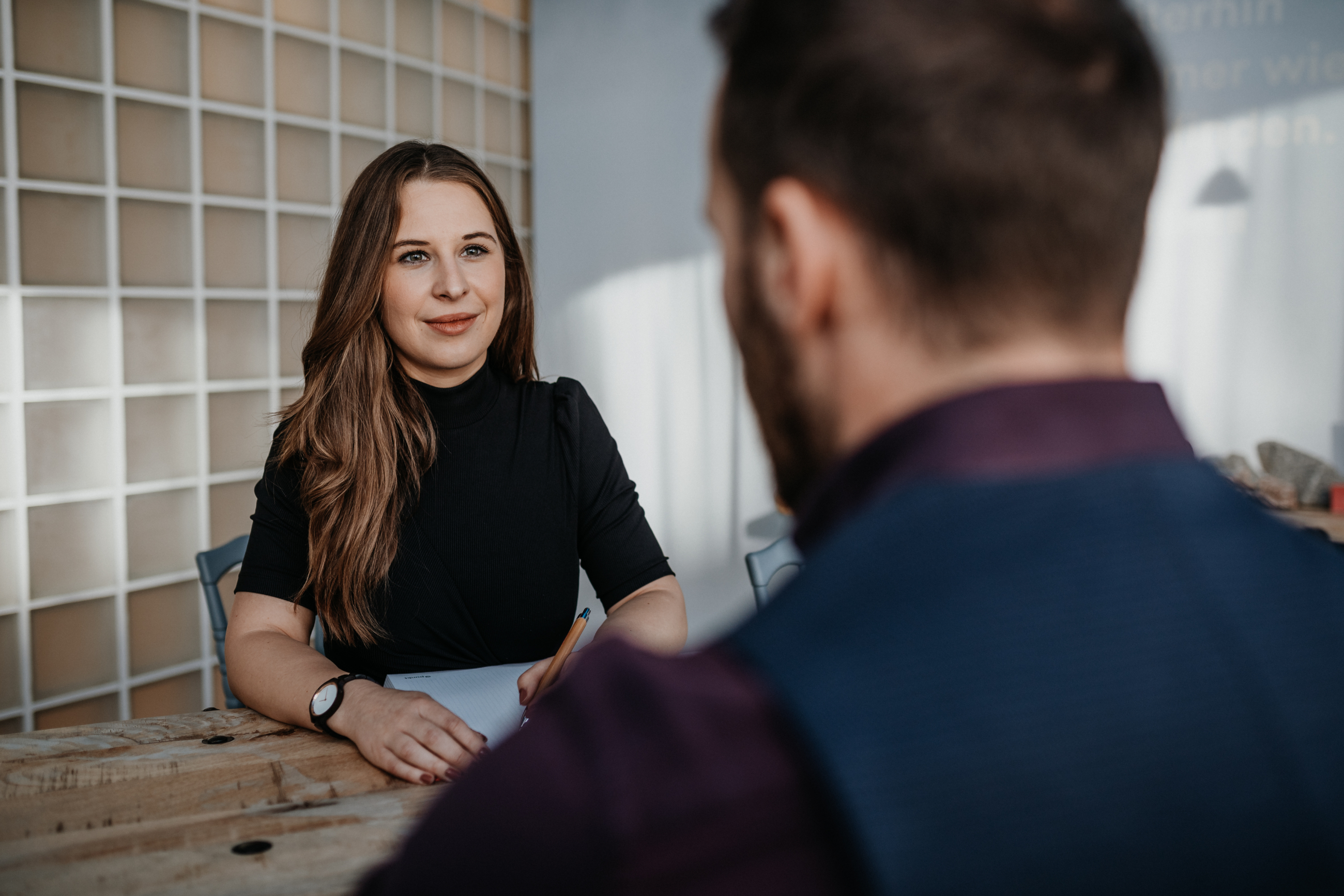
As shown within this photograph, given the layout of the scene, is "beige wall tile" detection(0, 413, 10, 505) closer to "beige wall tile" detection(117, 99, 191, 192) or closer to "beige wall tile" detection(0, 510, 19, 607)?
"beige wall tile" detection(0, 510, 19, 607)

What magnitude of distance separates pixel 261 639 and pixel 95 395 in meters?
1.91

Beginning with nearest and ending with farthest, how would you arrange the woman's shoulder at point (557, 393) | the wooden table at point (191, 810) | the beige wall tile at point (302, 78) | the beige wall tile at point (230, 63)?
the wooden table at point (191, 810) → the woman's shoulder at point (557, 393) → the beige wall tile at point (230, 63) → the beige wall tile at point (302, 78)

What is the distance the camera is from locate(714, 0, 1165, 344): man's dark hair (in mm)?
436

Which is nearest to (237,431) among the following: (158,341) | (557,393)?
(158,341)

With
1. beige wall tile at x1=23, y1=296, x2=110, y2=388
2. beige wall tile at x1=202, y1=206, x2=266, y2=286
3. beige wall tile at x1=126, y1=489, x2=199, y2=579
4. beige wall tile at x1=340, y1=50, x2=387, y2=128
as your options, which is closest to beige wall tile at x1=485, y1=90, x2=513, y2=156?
beige wall tile at x1=340, y1=50, x2=387, y2=128

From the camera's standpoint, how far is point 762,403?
52 centimetres

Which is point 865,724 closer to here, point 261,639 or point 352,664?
point 261,639

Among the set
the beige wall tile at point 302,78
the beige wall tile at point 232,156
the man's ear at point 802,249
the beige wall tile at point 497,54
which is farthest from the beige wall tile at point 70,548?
the man's ear at point 802,249

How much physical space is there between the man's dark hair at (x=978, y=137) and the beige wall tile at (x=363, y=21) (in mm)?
3579

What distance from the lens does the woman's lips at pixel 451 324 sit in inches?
61.2

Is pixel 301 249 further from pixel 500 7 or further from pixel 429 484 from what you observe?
pixel 429 484

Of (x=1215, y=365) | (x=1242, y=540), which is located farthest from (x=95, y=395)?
(x=1215, y=365)

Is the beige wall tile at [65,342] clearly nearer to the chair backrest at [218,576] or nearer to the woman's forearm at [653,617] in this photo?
the chair backrest at [218,576]

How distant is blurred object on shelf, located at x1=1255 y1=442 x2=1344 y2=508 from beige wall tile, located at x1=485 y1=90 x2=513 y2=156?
3.34 meters
